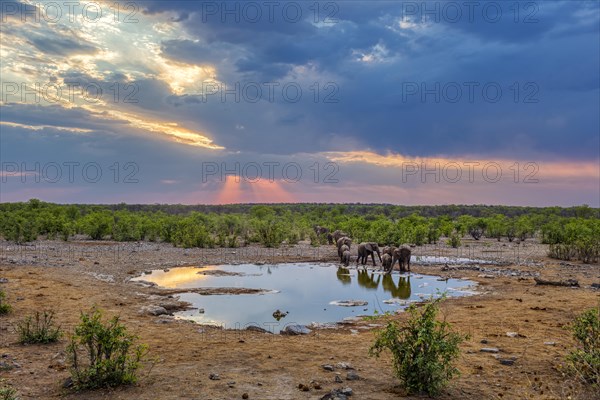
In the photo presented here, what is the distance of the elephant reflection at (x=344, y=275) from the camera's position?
72.5 feet

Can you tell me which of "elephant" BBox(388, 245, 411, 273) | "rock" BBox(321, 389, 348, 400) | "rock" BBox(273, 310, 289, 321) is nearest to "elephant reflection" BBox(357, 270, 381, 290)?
"elephant" BBox(388, 245, 411, 273)

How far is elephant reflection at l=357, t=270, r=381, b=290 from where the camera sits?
834 inches

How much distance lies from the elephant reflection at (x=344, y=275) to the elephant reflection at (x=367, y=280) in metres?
0.61

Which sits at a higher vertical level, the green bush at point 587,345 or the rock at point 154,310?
the green bush at point 587,345

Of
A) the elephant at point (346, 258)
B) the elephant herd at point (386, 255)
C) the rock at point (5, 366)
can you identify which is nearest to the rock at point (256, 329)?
the rock at point (5, 366)

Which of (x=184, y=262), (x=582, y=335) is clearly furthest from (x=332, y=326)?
(x=184, y=262)

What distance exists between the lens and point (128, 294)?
54.3 ft

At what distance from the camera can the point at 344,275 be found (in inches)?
940

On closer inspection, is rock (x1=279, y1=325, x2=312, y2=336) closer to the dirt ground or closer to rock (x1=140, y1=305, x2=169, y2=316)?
the dirt ground

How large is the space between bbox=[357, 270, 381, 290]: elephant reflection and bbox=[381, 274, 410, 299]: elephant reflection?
1.41ft

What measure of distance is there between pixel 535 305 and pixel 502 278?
6.72m

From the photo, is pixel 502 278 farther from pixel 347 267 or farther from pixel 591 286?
pixel 347 267

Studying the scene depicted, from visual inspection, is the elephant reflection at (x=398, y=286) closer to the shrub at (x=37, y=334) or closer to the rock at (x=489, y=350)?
the rock at (x=489, y=350)

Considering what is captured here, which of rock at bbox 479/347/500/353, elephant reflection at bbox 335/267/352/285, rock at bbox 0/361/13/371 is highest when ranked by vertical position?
rock at bbox 0/361/13/371
